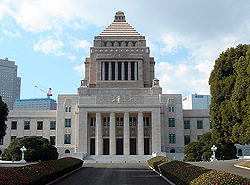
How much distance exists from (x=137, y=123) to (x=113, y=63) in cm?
1745

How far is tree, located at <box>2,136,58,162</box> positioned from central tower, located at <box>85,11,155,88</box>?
19712 millimetres

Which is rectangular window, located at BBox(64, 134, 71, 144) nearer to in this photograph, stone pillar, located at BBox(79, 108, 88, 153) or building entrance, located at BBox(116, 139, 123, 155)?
stone pillar, located at BBox(79, 108, 88, 153)

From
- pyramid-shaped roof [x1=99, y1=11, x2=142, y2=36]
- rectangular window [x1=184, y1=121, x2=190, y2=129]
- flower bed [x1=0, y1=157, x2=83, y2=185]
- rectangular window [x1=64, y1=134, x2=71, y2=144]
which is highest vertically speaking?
pyramid-shaped roof [x1=99, y1=11, x2=142, y2=36]

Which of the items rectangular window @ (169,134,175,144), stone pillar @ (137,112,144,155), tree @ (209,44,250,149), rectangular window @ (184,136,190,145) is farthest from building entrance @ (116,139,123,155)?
tree @ (209,44,250,149)

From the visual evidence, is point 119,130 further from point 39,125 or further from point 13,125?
point 13,125

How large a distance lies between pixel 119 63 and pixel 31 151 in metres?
30.8

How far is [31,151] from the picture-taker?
5072 cm

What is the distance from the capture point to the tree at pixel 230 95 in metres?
29.8

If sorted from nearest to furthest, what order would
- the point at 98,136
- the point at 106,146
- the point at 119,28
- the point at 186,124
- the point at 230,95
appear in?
the point at 230,95, the point at 98,136, the point at 106,146, the point at 186,124, the point at 119,28

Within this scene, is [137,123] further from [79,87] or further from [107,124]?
[79,87]

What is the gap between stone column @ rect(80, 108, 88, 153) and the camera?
5678cm

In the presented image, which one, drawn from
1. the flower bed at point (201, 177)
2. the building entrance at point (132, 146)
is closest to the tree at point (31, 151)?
the building entrance at point (132, 146)

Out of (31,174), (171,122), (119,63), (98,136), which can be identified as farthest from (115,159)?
(31,174)

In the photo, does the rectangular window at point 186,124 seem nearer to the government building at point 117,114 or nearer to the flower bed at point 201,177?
the government building at point 117,114
